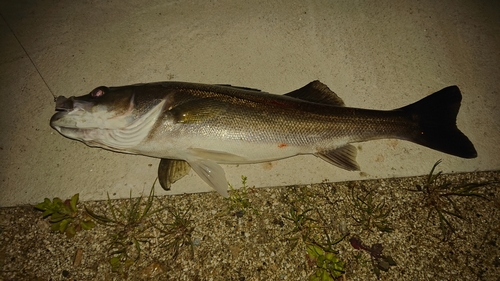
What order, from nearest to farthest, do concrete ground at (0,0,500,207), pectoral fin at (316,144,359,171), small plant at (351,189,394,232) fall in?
1. small plant at (351,189,394,232)
2. pectoral fin at (316,144,359,171)
3. concrete ground at (0,0,500,207)

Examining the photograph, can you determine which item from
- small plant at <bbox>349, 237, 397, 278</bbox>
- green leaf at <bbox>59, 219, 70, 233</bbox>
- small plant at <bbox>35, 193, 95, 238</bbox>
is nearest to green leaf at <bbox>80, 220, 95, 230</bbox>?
small plant at <bbox>35, 193, 95, 238</bbox>

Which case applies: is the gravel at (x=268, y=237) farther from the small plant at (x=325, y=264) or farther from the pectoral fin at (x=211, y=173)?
the pectoral fin at (x=211, y=173)

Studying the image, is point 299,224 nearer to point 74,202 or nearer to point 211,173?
point 211,173

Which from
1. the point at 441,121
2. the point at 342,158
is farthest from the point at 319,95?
the point at 441,121

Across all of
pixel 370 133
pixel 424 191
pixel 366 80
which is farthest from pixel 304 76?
pixel 424 191

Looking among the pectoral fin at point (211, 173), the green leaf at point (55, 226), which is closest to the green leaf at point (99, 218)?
the green leaf at point (55, 226)

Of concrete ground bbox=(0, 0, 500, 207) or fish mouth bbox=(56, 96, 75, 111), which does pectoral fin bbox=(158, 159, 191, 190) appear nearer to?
concrete ground bbox=(0, 0, 500, 207)

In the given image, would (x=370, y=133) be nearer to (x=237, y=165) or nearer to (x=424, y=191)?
(x=424, y=191)

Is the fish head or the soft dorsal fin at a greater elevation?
the soft dorsal fin
